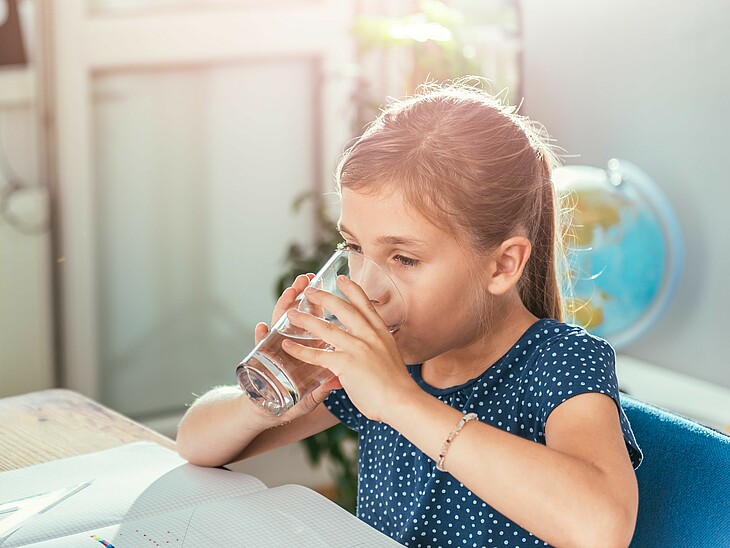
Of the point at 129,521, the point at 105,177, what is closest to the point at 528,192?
the point at 129,521

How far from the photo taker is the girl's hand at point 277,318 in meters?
1.05

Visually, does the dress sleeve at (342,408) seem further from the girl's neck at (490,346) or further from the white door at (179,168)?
the white door at (179,168)

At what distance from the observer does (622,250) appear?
222cm

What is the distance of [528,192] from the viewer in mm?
1127

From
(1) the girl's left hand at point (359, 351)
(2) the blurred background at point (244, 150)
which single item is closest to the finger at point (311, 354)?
(1) the girl's left hand at point (359, 351)

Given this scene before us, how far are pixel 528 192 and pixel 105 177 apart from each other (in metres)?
1.78

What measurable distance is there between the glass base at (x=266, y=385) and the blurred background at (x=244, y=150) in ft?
4.50

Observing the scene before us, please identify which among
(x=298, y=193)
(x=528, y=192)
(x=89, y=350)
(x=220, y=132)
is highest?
(x=528, y=192)

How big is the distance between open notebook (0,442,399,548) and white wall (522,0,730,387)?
1673 mm

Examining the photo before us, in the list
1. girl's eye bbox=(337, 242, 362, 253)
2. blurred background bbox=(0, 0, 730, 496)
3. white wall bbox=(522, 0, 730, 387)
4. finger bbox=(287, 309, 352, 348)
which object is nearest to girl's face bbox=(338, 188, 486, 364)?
girl's eye bbox=(337, 242, 362, 253)

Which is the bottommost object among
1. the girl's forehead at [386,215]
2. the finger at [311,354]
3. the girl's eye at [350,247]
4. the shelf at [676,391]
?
the shelf at [676,391]

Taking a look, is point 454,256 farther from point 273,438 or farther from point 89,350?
point 89,350

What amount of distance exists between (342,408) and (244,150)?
5.49 feet

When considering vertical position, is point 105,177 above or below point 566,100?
below
